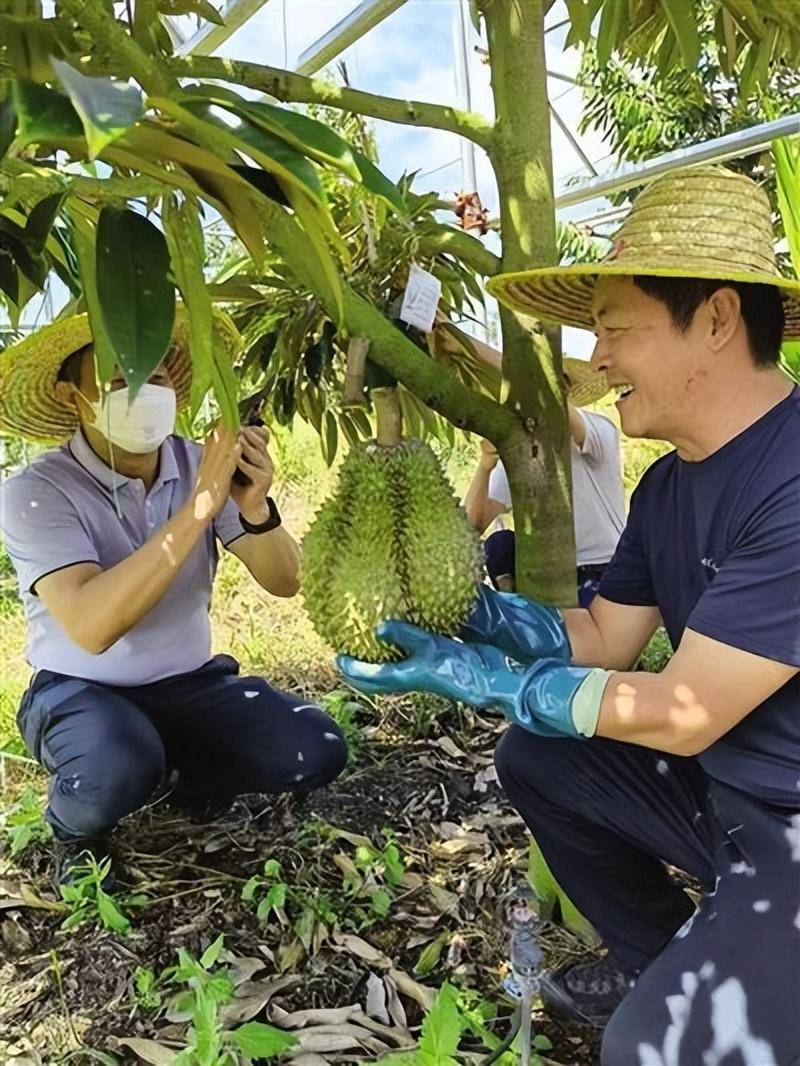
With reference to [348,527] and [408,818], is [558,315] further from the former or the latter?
[408,818]

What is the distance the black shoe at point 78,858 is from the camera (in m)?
1.82

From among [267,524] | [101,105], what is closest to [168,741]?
[267,524]

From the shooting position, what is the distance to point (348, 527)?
4.40 ft

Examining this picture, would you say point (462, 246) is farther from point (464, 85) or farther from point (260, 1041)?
point (464, 85)

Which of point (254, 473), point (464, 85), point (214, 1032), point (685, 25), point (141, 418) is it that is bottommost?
point (214, 1032)

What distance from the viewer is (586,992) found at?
1.46 m

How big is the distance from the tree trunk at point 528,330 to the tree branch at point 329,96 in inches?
2.0

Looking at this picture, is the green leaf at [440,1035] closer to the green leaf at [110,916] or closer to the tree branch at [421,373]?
the green leaf at [110,916]

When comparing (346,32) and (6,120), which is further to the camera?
(346,32)

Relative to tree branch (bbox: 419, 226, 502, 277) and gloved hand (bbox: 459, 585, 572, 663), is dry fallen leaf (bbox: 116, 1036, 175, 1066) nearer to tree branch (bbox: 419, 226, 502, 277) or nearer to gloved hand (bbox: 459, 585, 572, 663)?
gloved hand (bbox: 459, 585, 572, 663)

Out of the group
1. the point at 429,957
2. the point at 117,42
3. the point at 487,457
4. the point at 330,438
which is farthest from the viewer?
the point at 487,457

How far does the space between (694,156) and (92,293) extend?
2.78m

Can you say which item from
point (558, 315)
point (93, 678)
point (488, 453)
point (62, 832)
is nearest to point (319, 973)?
point (62, 832)

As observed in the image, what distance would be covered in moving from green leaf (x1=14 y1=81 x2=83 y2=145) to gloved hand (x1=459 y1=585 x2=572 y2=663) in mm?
962
